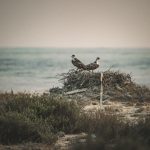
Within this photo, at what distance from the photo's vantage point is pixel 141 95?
8.78 metres

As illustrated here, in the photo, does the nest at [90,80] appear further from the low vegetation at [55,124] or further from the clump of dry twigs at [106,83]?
the low vegetation at [55,124]

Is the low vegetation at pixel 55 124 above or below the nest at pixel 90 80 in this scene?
below

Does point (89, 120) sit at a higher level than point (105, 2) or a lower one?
lower

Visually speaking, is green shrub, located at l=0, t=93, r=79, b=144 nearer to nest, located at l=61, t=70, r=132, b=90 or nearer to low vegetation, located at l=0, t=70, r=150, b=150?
low vegetation, located at l=0, t=70, r=150, b=150

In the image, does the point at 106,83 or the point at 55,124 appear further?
the point at 106,83

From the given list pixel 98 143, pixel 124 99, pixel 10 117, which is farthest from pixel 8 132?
pixel 124 99

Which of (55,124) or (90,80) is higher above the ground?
(90,80)

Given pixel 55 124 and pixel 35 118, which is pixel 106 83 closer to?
pixel 55 124

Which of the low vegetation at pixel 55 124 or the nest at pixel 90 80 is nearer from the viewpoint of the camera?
the low vegetation at pixel 55 124

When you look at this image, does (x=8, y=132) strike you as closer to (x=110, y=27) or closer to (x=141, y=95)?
(x=141, y=95)

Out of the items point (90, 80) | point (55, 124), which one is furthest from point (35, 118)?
point (90, 80)

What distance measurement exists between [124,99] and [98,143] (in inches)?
173

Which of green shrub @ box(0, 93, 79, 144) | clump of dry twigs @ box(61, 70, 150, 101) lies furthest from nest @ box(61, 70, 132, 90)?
green shrub @ box(0, 93, 79, 144)

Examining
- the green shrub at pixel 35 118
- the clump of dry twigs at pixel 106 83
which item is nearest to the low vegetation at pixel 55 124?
the green shrub at pixel 35 118
